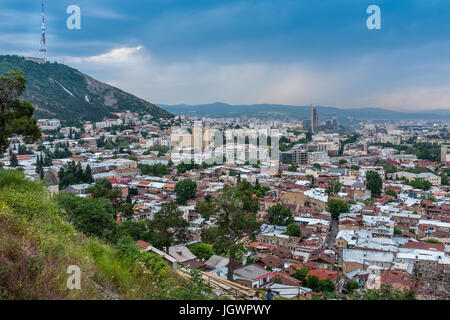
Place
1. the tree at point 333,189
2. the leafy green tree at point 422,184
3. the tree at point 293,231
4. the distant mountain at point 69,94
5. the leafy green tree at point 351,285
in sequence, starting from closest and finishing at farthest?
the leafy green tree at point 351,285, the tree at point 293,231, the tree at point 333,189, the leafy green tree at point 422,184, the distant mountain at point 69,94

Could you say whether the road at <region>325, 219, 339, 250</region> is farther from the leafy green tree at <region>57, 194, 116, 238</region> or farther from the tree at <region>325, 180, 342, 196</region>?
the leafy green tree at <region>57, 194, 116, 238</region>

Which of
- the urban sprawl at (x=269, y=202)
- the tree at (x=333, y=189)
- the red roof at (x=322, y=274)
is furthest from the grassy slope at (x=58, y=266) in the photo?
the tree at (x=333, y=189)

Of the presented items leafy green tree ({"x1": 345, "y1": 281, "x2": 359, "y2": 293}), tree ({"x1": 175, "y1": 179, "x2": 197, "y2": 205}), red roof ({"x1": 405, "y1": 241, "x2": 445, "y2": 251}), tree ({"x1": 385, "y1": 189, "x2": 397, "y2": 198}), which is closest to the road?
red roof ({"x1": 405, "y1": 241, "x2": 445, "y2": 251})

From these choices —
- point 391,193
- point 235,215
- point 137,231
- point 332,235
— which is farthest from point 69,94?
point 235,215

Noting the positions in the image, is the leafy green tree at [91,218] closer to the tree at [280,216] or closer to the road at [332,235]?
the road at [332,235]

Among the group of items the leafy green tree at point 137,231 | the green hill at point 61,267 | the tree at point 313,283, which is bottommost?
the tree at point 313,283

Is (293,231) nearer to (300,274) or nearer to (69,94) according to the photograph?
(300,274)
